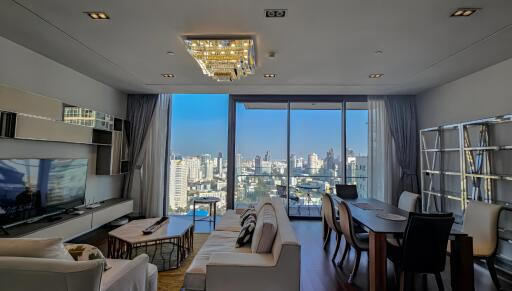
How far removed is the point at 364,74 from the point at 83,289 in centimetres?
418

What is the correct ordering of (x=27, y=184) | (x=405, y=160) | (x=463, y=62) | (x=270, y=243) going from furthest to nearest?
(x=405, y=160) < (x=463, y=62) < (x=27, y=184) < (x=270, y=243)

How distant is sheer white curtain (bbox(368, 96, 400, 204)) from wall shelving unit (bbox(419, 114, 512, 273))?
0.67 metres

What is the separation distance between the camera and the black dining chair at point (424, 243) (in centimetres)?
230

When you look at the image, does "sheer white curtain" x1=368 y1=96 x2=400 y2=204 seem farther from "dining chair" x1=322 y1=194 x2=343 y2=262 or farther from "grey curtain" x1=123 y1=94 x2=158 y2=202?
"grey curtain" x1=123 y1=94 x2=158 y2=202

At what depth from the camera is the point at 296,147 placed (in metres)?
5.64

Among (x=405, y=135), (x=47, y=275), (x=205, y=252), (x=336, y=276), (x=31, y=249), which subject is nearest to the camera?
(x=47, y=275)

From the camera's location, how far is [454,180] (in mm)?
4176

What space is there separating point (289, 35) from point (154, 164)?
4.02m

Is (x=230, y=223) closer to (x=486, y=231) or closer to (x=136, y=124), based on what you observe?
(x=486, y=231)

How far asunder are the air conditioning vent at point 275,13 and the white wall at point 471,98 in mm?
3224

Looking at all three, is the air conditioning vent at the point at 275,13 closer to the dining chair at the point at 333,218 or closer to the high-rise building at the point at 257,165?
the dining chair at the point at 333,218

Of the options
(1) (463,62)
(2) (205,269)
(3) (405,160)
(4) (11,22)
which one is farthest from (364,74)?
(4) (11,22)

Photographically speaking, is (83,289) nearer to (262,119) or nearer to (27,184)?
(27,184)

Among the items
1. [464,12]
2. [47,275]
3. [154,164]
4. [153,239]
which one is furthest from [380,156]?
[47,275]
